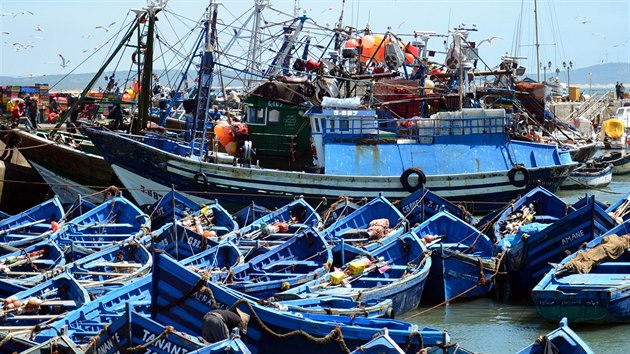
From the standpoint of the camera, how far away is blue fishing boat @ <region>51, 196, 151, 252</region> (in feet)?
72.0

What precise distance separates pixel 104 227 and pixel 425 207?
23.9 ft

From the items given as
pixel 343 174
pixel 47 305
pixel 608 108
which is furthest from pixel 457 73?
pixel 608 108

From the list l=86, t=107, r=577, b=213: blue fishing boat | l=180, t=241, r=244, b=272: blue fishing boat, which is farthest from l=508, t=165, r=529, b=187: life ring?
l=180, t=241, r=244, b=272: blue fishing boat

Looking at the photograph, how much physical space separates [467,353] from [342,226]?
1085cm

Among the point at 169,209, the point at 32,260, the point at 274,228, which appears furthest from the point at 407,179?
the point at 32,260

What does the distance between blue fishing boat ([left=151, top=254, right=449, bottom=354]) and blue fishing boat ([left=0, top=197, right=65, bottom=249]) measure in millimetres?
7576

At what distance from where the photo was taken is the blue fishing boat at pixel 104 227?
72.0ft

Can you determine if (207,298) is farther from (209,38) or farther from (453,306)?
(209,38)

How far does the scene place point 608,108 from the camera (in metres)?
64.5

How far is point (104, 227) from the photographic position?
77.3ft

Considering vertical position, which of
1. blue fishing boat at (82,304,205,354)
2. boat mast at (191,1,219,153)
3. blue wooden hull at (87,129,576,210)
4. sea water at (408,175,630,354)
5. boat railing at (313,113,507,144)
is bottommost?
sea water at (408,175,630,354)

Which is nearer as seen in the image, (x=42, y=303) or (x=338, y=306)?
(x=42, y=303)

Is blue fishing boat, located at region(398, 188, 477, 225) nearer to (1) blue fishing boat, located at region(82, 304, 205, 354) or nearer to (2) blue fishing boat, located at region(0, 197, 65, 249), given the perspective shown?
(2) blue fishing boat, located at region(0, 197, 65, 249)

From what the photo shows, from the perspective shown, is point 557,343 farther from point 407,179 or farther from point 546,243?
point 407,179
